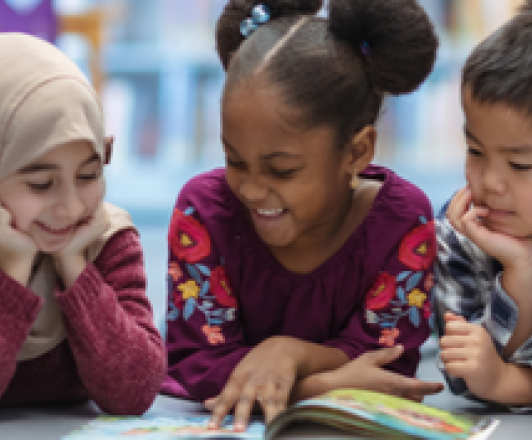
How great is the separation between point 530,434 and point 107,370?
0.54 metres

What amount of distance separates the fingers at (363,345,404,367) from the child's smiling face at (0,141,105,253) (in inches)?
17.5

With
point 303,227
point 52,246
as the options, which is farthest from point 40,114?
point 303,227

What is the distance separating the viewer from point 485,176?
107 cm

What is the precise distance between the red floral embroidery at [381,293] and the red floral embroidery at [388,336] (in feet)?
0.12

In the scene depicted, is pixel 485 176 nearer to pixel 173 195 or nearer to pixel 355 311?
pixel 355 311

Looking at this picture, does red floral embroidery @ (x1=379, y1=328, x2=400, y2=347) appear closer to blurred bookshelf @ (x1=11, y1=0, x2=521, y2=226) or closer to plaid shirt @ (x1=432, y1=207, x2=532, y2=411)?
plaid shirt @ (x1=432, y1=207, x2=532, y2=411)

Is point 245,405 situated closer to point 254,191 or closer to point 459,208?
point 254,191

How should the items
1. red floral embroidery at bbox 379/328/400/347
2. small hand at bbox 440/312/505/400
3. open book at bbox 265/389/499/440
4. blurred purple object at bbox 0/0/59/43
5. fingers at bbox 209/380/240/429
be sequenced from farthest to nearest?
blurred purple object at bbox 0/0/59/43 < red floral embroidery at bbox 379/328/400/347 < small hand at bbox 440/312/505/400 < fingers at bbox 209/380/240/429 < open book at bbox 265/389/499/440

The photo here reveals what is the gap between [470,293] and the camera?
3.91 feet

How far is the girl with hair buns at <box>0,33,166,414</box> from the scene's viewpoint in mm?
955

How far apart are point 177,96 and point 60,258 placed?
270 cm

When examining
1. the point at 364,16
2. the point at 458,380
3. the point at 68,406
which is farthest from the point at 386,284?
the point at 68,406

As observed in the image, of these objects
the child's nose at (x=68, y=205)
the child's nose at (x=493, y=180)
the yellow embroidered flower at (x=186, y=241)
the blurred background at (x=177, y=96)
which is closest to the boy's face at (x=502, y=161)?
the child's nose at (x=493, y=180)

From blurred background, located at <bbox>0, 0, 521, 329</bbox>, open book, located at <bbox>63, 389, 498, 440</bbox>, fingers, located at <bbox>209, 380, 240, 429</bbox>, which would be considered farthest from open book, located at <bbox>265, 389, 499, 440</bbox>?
blurred background, located at <bbox>0, 0, 521, 329</bbox>
